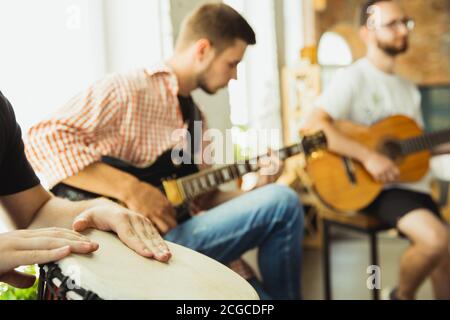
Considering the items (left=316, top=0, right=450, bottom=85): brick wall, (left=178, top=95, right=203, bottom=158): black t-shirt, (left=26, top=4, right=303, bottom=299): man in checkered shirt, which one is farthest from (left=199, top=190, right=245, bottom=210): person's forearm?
(left=316, top=0, right=450, bottom=85): brick wall

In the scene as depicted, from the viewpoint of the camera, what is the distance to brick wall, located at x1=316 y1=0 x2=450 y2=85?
168 centimetres

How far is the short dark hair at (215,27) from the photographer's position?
0.84m

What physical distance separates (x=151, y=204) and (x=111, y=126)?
0.48 ft

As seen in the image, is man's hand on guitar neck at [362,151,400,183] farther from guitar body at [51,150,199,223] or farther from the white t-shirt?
guitar body at [51,150,199,223]

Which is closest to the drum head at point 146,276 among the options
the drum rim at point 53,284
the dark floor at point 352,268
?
the drum rim at point 53,284

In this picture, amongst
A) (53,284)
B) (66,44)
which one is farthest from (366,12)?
(53,284)

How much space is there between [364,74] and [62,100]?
79 cm

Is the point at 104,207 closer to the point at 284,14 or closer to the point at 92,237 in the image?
the point at 92,237

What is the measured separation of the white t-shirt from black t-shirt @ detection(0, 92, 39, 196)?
0.81 m

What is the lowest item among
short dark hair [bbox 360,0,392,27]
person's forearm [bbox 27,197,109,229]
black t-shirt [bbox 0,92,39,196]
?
person's forearm [bbox 27,197,109,229]

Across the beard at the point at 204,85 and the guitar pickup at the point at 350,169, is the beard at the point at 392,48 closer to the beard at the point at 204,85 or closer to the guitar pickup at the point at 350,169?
the guitar pickup at the point at 350,169

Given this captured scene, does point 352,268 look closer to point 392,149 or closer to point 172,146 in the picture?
point 392,149

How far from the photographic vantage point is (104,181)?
784 mm
